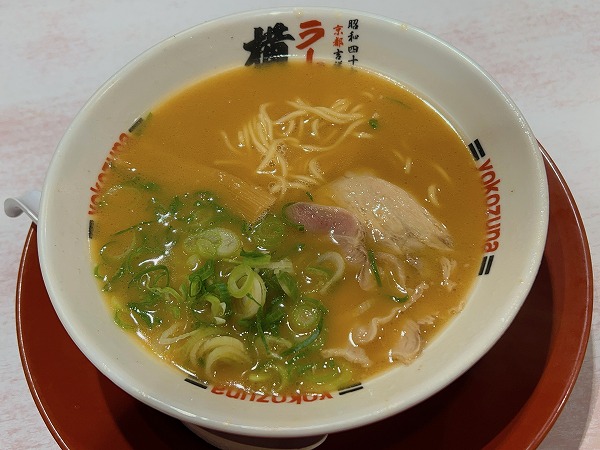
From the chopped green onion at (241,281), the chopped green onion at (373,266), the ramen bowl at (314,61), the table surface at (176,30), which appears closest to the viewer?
the ramen bowl at (314,61)

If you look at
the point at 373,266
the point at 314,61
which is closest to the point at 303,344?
the point at 373,266

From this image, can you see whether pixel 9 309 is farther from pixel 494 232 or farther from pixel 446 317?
pixel 494 232

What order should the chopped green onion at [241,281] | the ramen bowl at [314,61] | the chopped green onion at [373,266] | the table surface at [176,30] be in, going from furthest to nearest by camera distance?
the table surface at [176,30], the chopped green onion at [373,266], the chopped green onion at [241,281], the ramen bowl at [314,61]

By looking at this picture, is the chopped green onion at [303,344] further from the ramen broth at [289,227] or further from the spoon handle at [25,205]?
the spoon handle at [25,205]

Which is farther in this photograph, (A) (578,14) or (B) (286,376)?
(A) (578,14)

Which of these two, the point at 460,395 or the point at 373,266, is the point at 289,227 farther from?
the point at 460,395

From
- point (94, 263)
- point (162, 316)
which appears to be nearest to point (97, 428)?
point (162, 316)

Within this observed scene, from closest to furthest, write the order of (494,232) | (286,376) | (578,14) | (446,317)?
(286,376)
(446,317)
(494,232)
(578,14)

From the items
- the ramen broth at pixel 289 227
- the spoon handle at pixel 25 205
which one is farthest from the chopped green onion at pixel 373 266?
the spoon handle at pixel 25 205
